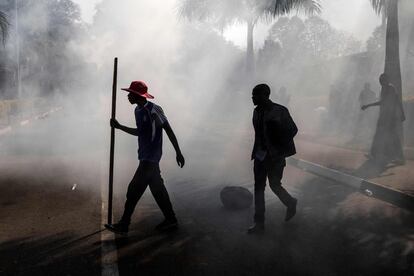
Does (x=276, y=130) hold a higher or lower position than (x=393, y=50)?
lower

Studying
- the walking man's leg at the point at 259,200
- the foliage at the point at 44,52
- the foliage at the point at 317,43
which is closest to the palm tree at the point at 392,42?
the walking man's leg at the point at 259,200

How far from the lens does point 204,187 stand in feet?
25.2

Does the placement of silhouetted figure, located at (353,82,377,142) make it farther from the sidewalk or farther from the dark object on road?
the dark object on road

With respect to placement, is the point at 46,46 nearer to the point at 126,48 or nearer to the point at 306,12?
the point at 126,48

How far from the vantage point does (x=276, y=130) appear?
4945mm

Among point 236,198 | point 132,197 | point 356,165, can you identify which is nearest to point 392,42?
point 356,165

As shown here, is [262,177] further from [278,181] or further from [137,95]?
[137,95]

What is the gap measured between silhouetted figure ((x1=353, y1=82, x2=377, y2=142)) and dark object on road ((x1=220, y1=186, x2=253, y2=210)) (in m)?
9.85

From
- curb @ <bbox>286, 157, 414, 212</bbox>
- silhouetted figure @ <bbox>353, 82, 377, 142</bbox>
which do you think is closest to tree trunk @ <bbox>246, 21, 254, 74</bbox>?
silhouetted figure @ <bbox>353, 82, 377, 142</bbox>

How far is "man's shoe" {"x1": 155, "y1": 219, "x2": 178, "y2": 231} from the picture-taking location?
16.7 ft

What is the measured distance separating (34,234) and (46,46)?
3272 cm

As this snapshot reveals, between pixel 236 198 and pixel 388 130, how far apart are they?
487cm

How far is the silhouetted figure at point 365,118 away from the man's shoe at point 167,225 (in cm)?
1117

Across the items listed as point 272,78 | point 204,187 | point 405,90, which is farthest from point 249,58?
point 204,187
